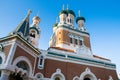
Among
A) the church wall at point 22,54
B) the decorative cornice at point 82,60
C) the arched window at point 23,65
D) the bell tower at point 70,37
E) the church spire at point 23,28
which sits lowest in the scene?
the arched window at point 23,65

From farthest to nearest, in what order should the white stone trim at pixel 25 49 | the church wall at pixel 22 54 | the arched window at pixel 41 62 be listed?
1. the arched window at pixel 41 62
2. the white stone trim at pixel 25 49
3. the church wall at pixel 22 54

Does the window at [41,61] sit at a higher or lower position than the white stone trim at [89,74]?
higher

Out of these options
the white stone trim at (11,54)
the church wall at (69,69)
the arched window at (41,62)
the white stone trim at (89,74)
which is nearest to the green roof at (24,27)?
the white stone trim at (11,54)

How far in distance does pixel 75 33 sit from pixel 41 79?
14527mm

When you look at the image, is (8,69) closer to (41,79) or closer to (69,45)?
(41,79)

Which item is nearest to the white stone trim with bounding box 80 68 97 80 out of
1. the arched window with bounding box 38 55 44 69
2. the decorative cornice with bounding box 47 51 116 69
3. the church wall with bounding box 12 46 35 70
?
the decorative cornice with bounding box 47 51 116 69

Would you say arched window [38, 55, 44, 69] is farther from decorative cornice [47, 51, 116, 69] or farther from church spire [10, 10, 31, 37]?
church spire [10, 10, 31, 37]

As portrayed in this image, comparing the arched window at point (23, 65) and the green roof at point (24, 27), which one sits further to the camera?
the green roof at point (24, 27)

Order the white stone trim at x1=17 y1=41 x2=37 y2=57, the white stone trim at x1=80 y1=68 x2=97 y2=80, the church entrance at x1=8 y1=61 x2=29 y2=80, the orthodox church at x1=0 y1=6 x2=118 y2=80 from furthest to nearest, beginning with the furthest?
the white stone trim at x1=80 y1=68 x2=97 y2=80 < the white stone trim at x1=17 y1=41 x2=37 y2=57 < the church entrance at x1=8 y1=61 x2=29 y2=80 < the orthodox church at x1=0 y1=6 x2=118 y2=80

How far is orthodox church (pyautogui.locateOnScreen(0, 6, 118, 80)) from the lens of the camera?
1471 cm

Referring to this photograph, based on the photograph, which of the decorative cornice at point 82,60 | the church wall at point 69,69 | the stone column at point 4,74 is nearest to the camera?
the stone column at point 4,74

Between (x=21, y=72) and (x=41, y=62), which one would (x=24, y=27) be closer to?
(x=41, y=62)

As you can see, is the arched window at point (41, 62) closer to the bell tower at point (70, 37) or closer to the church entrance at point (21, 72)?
the church entrance at point (21, 72)

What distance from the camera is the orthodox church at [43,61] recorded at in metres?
14.7
